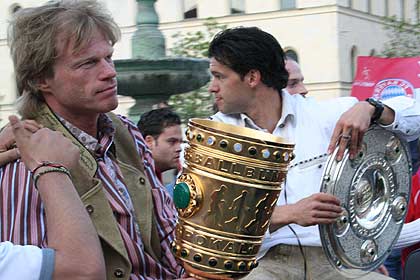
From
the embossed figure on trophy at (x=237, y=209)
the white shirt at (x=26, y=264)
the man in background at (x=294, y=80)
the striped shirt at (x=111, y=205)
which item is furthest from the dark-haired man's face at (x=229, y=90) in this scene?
the man in background at (x=294, y=80)

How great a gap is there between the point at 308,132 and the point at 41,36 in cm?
162

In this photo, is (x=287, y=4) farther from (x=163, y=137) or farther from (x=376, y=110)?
(x=376, y=110)

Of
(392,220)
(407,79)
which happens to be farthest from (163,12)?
(392,220)

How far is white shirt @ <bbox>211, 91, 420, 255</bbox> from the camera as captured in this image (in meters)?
4.59

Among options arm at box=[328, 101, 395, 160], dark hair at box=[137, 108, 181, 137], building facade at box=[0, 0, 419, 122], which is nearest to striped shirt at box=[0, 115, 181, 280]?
arm at box=[328, 101, 395, 160]

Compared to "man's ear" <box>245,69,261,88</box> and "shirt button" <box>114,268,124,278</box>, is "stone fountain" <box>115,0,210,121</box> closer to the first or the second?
"man's ear" <box>245,69,261,88</box>

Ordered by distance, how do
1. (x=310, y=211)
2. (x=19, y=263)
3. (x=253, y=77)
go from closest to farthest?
(x=19, y=263), (x=310, y=211), (x=253, y=77)

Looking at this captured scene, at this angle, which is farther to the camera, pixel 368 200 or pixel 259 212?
pixel 368 200

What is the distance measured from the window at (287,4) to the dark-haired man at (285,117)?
142 feet

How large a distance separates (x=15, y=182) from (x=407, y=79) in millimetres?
5264

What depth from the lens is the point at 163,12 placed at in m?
49.4

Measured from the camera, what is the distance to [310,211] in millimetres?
4207

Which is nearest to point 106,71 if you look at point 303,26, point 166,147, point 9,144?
point 9,144

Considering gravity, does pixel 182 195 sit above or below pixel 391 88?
Result: above
